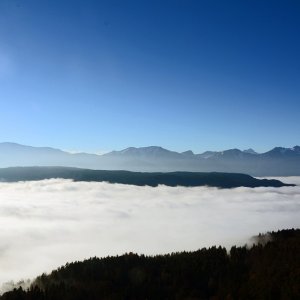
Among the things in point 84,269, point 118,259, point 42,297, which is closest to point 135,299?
point 42,297

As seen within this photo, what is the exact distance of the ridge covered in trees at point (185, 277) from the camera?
68.5m

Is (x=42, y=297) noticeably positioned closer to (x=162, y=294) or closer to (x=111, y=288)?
(x=111, y=288)

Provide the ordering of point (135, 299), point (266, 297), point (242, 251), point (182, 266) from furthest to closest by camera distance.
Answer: point (242, 251), point (182, 266), point (135, 299), point (266, 297)

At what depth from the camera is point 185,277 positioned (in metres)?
81.1

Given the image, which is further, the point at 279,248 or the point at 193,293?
the point at 279,248

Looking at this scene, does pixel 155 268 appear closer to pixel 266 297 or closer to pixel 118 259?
pixel 118 259

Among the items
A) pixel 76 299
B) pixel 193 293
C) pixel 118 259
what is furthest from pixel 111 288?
pixel 118 259

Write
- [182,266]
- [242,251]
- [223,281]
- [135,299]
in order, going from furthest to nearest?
[242,251]
[182,266]
[223,281]
[135,299]

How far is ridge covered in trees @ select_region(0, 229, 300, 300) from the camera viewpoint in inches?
2697

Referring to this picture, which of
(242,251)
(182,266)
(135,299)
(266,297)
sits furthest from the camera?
(242,251)

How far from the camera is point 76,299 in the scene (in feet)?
231

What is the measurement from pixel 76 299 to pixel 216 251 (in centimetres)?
3890

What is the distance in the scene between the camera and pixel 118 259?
334 ft

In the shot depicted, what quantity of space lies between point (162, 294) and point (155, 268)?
19.2 m
